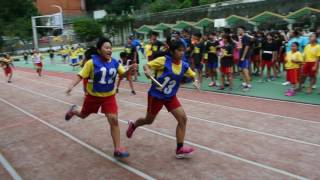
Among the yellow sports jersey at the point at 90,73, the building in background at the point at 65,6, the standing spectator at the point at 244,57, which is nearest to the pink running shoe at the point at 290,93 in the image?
the standing spectator at the point at 244,57

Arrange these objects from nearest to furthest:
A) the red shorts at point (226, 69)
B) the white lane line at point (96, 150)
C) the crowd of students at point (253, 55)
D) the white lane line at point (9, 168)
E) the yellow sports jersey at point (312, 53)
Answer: the white lane line at point (96, 150), the white lane line at point (9, 168), the yellow sports jersey at point (312, 53), the crowd of students at point (253, 55), the red shorts at point (226, 69)

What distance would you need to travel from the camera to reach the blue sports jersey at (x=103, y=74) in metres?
6.32

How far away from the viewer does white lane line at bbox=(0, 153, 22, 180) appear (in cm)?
597

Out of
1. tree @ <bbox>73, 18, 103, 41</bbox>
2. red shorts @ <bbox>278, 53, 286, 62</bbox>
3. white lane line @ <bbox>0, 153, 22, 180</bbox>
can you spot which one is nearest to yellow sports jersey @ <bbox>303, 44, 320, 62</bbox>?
red shorts @ <bbox>278, 53, 286, 62</bbox>

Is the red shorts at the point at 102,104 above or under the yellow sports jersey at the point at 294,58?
under

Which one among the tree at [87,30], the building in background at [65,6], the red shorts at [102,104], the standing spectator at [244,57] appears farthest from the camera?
the building in background at [65,6]

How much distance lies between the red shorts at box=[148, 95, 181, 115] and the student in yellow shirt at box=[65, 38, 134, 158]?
1.87 ft

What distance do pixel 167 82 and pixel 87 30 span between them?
5757 cm

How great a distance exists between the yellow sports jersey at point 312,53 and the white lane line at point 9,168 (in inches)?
336

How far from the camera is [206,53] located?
47.1 feet

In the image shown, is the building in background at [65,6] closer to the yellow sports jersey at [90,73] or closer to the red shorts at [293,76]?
the red shorts at [293,76]

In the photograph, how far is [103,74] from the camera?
20.7ft

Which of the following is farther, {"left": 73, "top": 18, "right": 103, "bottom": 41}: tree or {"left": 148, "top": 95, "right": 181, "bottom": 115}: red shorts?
{"left": 73, "top": 18, "right": 103, "bottom": 41}: tree

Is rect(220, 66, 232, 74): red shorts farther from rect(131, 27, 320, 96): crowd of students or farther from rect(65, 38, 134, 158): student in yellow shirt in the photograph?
rect(65, 38, 134, 158): student in yellow shirt
